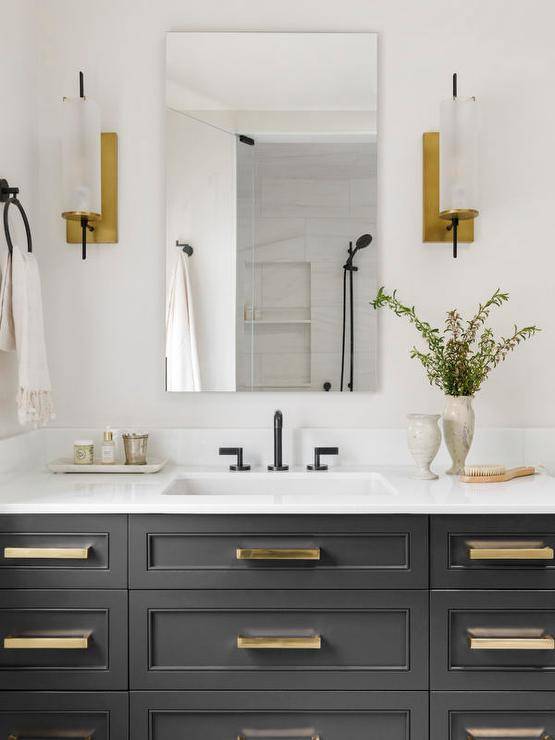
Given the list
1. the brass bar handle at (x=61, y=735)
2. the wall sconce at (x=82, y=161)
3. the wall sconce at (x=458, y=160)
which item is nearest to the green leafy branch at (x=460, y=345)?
the wall sconce at (x=458, y=160)

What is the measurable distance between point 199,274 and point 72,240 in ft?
1.41

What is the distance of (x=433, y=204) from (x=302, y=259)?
0.46m

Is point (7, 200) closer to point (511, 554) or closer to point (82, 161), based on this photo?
point (82, 161)

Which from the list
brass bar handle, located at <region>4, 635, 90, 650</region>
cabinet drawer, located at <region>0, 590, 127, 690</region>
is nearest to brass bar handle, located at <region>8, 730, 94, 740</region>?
cabinet drawer, located at <region>0, 590, 127, 690</region>

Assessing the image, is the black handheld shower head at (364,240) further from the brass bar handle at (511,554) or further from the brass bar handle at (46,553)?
the brass bar handle at (46,553)

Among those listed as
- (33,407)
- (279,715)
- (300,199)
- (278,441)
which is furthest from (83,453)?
(300,199)

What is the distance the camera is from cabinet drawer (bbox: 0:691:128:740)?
1618 millimetres

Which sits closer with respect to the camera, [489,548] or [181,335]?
[489,548]

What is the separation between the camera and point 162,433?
2221 mm

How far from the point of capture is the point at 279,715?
1.63m

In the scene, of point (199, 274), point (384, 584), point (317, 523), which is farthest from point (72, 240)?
point (384, 584)

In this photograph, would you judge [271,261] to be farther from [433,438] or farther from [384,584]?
[384,584]

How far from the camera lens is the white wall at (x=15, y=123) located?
77.6 inches

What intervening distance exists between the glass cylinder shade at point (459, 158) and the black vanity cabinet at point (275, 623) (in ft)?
3.22
